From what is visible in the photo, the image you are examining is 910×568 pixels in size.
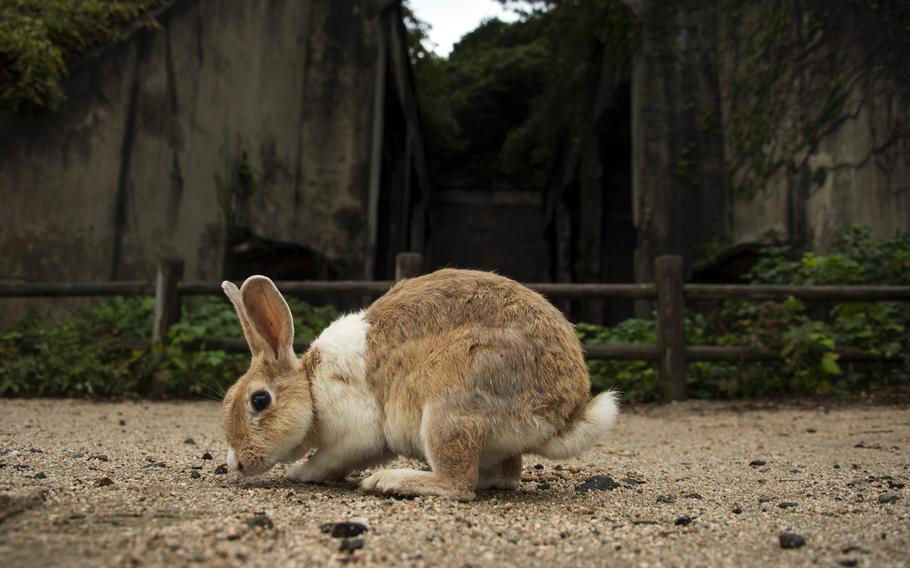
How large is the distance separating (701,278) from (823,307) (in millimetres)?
2503

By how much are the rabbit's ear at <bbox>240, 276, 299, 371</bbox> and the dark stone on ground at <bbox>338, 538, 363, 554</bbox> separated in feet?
3.82

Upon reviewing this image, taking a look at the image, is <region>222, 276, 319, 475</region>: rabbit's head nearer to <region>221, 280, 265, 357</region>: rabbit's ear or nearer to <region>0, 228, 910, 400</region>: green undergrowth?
<region>221, 280, 265, 357</region>: rabbit's ear

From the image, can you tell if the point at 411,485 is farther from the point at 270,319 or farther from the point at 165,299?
the point at 165,299

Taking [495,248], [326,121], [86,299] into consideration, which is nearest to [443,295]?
[86,299]

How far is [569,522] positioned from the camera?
92.4 inches

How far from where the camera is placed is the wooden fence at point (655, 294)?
6.66m

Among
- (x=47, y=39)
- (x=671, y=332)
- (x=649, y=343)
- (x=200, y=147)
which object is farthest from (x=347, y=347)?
(x=200, y=147)

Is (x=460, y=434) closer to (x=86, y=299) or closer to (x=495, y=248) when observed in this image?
(x=86, y=299)

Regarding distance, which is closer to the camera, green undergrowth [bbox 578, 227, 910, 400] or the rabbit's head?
the rabbit's head

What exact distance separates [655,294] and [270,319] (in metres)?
4.79

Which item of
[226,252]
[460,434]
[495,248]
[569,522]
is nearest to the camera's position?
[569,522]

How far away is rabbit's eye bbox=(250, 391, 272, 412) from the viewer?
286 centimetres

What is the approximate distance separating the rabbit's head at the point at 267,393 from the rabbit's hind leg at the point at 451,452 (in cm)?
52

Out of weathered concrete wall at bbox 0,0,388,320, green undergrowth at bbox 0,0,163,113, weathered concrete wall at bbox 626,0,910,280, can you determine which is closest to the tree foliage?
weathered concrete wall at bbox 626,0,910,280
